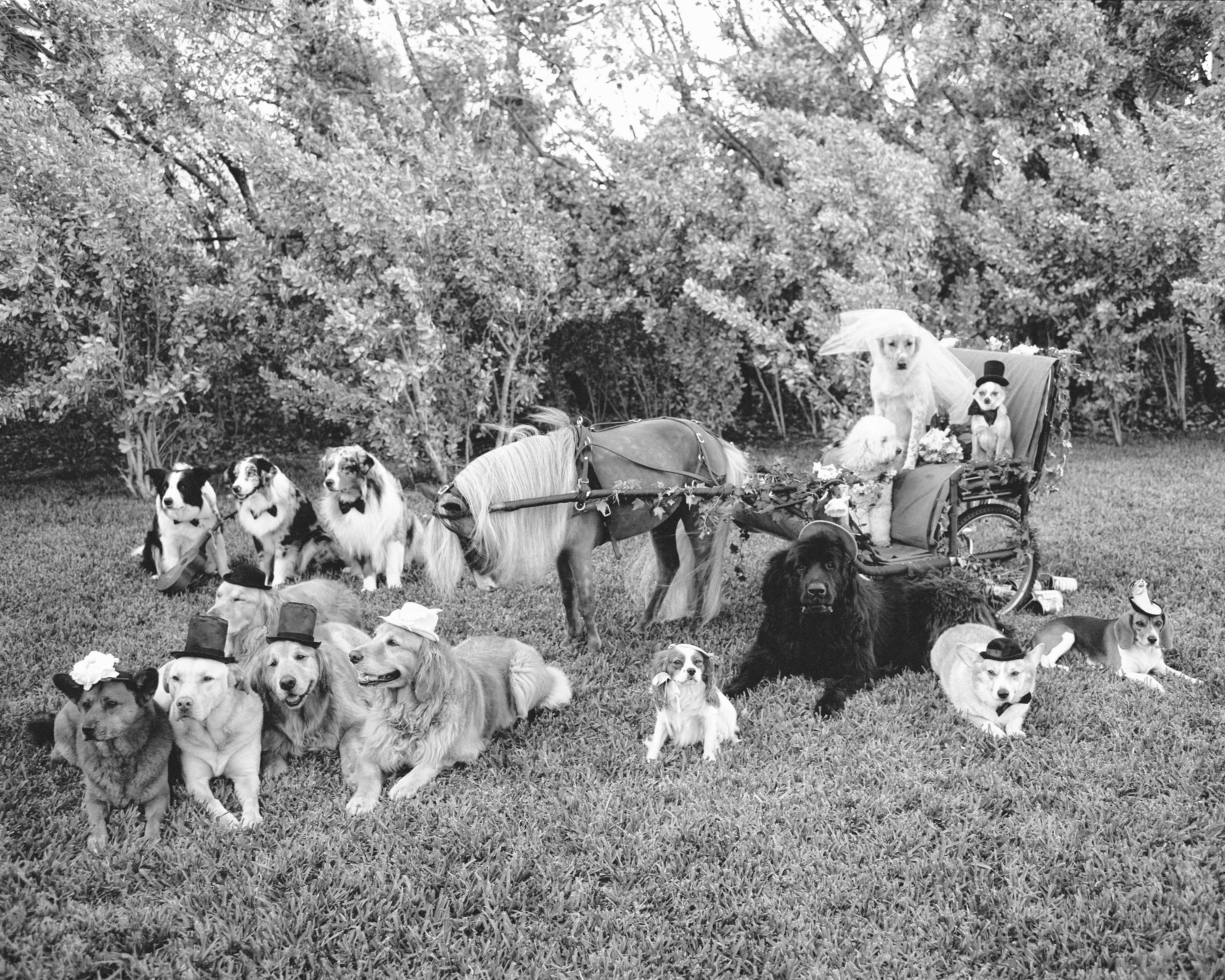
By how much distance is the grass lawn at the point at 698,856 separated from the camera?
2.85 metres

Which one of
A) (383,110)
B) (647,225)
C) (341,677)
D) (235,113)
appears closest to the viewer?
(341,677)

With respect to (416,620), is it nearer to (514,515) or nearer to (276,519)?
(514,515)

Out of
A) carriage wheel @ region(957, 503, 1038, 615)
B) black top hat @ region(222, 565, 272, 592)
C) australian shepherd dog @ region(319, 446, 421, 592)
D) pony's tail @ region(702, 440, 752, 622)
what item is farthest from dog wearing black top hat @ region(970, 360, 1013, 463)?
black top hat @ region(222, 565, 272, 592)

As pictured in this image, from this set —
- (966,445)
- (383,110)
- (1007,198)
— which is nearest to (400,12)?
(383,110)

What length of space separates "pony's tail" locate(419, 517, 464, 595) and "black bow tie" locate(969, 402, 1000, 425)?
3.43 metres

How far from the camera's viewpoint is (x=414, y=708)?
386 cm

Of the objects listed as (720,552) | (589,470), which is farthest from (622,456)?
(720,552)

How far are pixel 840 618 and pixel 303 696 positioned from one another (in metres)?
2.67

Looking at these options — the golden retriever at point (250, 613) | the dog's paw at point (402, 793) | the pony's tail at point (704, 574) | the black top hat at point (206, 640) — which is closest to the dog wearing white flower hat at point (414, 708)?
the dog's paw at point (402, 793)

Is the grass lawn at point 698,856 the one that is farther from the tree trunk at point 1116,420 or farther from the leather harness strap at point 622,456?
the tree trunk at point 1116,420

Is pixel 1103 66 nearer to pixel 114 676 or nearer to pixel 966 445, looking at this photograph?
pixel 966 445

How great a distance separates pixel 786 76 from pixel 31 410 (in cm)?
1165

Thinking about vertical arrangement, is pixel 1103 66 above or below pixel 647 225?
above

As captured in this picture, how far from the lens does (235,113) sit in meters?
9.83
